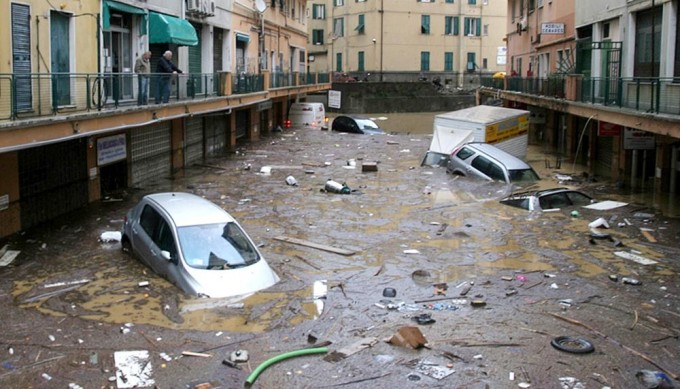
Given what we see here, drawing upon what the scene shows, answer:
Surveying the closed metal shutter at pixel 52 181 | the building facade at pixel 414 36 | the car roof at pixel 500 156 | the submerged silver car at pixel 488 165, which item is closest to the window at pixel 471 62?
the building facade at pixel 414 36

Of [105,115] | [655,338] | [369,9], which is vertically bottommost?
[655,338]

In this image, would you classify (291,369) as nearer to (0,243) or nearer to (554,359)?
(554,359)

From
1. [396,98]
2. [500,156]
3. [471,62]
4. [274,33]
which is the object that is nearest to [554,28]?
[500,156]

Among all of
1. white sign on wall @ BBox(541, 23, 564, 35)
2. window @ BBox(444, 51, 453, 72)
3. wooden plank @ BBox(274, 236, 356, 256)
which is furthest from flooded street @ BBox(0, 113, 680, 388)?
A: window @ BBox(444, 51, 453, 72)

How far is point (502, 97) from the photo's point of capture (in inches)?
1710

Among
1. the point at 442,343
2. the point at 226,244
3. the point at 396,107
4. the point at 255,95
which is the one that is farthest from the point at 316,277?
the point at 396,107

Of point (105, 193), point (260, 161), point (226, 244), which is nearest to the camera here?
point (226, 244)

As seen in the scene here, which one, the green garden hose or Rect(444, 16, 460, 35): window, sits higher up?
Rect(444, 16, 460, 35): window

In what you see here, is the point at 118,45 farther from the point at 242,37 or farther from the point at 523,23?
the point at 523,23

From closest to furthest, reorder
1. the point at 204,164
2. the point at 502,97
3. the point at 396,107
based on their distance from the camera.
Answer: the point at 204,164, the point at 502,97, the point at 396,107

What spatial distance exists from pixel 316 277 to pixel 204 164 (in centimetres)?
1627

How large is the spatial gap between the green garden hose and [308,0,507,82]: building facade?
61.8m

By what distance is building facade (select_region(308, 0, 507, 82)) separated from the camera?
7038cm

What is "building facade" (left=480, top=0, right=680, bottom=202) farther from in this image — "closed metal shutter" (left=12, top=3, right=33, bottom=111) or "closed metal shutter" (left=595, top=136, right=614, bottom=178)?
"closed metal shutter" (left=12, top=3, right=33, bottom=111)
